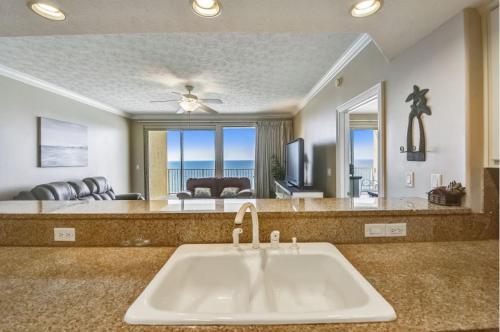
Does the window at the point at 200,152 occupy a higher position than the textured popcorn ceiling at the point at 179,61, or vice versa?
the textured popcorn ceiling at the point at 179,61

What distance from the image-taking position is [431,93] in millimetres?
1541

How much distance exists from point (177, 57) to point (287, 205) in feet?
7.85

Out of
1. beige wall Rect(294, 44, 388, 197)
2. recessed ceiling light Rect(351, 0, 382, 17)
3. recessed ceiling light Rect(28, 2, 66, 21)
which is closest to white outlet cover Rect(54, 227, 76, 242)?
recessed ceiling light Rect(28, 2, 66, 21)

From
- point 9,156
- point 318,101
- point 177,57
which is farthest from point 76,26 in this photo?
point 318,101

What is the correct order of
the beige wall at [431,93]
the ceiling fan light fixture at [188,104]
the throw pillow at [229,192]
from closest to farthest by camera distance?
the beige wall at [431,93] < the ceiling fan light fixture at [188,104] < the throw pillow at [229,192]

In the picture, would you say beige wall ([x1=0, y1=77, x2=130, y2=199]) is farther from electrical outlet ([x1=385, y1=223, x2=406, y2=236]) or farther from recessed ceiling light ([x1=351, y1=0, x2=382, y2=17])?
electrical outlet ([x1=385, y1=223, x2=406, y2=236])

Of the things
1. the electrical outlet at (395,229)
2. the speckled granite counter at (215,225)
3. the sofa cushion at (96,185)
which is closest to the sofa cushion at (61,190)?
the sofa cushion at (96,185)

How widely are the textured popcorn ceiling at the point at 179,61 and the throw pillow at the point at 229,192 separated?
2075mm

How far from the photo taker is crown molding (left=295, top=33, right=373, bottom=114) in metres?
2.38

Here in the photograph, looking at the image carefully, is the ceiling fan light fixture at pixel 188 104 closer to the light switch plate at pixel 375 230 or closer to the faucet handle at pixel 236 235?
the faucet handle at pixel 236 235

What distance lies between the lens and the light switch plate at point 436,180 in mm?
1476

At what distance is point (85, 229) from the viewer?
1.21 m

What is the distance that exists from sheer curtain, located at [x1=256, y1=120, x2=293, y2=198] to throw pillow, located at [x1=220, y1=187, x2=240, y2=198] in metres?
0.97

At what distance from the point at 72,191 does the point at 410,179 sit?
455 cm
